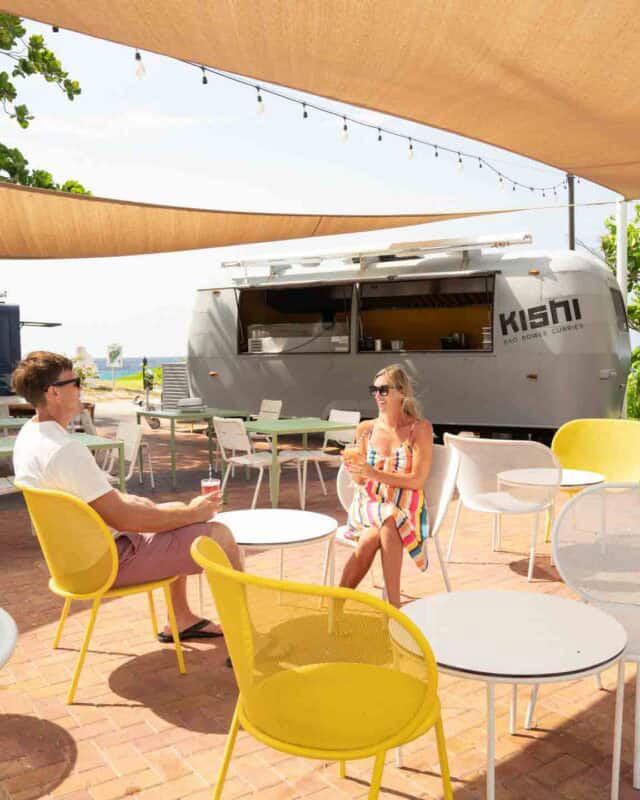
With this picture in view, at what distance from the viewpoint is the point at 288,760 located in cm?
237

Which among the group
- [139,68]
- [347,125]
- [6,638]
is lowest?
[6,638]

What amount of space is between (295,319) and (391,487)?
8968 millimetres

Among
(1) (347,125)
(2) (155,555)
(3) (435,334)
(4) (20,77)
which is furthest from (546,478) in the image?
Answer: (3) (435,334)

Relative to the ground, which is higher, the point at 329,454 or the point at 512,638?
the point at 512,638

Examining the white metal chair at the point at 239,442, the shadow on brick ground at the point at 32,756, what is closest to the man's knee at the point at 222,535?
the shadow on brick ground at the point at 32,756

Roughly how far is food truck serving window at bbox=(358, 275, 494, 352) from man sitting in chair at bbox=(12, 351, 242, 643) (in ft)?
21.6

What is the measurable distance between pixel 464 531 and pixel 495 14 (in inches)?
140

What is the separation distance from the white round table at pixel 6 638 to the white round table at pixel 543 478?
2933mm

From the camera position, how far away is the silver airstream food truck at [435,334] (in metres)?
8.48

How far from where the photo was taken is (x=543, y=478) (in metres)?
4.25

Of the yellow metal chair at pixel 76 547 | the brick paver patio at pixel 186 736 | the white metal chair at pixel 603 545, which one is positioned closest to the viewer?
the brick paver patio at pixel 186 736

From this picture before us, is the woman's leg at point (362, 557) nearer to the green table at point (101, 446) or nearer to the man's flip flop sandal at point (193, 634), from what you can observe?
the man's flip flop sandal at point (193, 634)

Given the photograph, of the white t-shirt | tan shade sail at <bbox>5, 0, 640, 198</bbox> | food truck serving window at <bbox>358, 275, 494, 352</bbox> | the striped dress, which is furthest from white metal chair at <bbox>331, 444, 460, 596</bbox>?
food truck serving window at <bbox>358, 275, 494, 352</bbox>

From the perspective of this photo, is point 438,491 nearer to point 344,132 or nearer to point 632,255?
point 344,132
